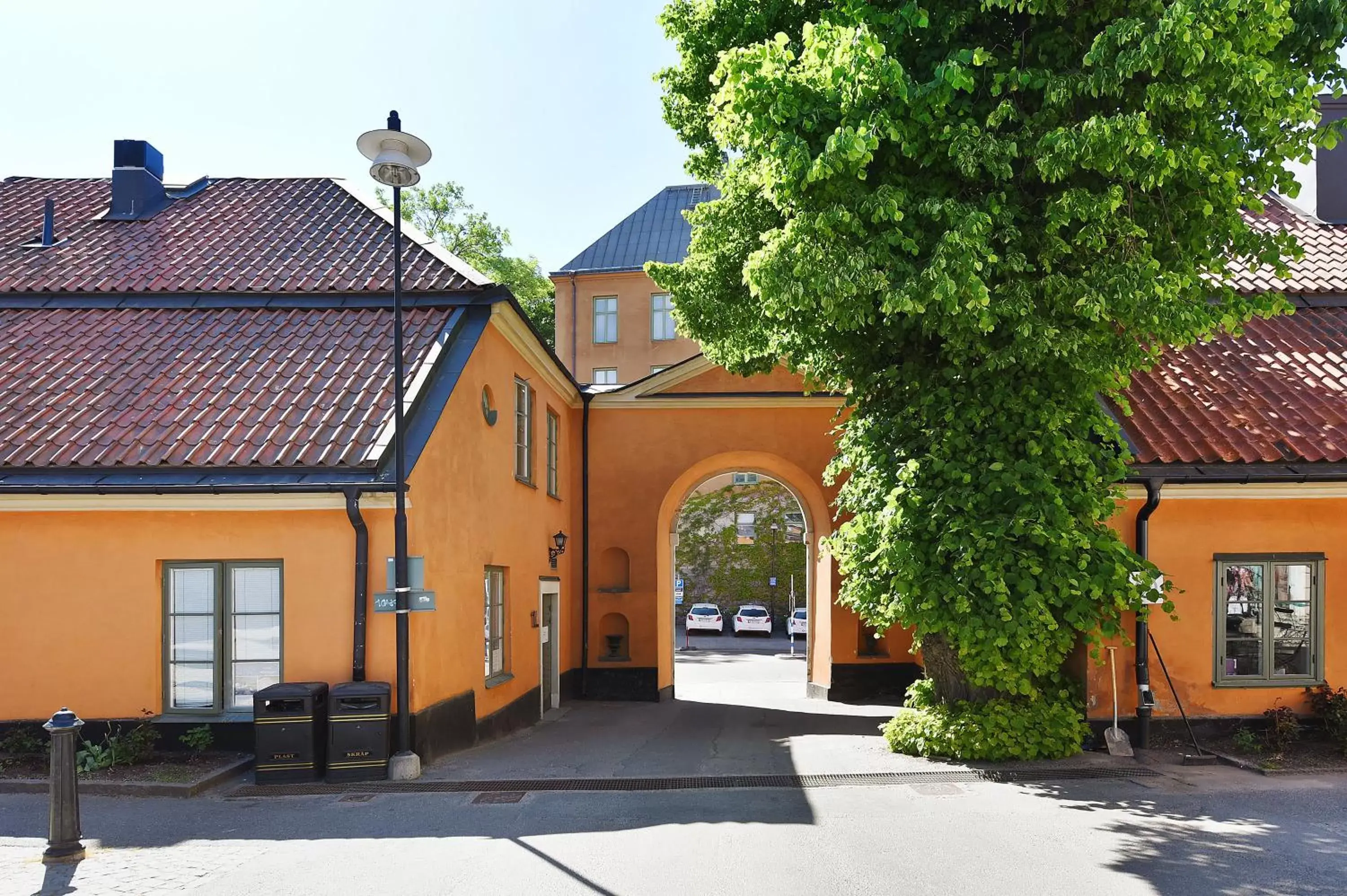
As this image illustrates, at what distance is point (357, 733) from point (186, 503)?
299cm

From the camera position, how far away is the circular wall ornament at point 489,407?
1326 cm

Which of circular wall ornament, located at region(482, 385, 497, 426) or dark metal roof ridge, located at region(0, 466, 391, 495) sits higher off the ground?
circular wall ornament, located at region(482, 385, 497, 426)

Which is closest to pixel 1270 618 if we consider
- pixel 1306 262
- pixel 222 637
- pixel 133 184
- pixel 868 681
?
pixel 1306 262

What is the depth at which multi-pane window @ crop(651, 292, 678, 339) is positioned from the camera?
122ft

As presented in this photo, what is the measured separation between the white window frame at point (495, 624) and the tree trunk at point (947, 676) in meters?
5.48

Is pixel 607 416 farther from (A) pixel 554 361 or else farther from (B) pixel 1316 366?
(B) pixel 1316 366

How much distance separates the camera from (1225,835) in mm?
7965

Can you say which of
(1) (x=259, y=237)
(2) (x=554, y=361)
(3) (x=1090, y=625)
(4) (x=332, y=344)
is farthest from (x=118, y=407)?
(3) (x=1090, y=625)

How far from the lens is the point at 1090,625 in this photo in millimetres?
10523

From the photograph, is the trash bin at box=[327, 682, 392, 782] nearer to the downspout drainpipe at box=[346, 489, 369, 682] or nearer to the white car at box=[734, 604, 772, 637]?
the downspout drainpipe at box=[346, 489, 369, 682]

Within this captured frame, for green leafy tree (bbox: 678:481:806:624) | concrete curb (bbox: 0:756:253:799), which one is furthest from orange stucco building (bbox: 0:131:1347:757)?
green leafy tree (bbox: 678:481:806:624)

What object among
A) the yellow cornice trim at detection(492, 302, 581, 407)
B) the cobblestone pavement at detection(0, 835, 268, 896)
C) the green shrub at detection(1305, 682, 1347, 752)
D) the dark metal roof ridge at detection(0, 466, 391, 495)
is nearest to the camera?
the cobblestone pavement at detection(0, 835, 268, 896)

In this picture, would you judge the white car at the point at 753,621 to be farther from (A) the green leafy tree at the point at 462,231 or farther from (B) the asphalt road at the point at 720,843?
(B) the asphalt road at the point at 720,843

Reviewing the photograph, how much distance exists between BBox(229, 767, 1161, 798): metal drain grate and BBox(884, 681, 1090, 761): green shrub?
0.37 meters
